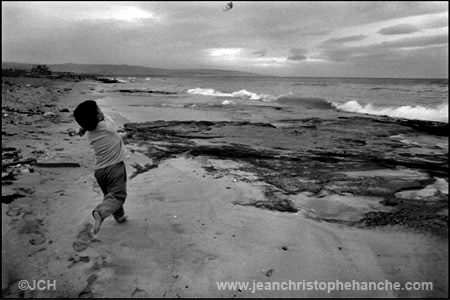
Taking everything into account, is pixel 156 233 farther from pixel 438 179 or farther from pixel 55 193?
pixel 438 179

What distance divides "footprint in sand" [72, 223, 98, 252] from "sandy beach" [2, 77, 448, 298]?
2 centimetres

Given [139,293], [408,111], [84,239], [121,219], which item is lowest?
[139,293]

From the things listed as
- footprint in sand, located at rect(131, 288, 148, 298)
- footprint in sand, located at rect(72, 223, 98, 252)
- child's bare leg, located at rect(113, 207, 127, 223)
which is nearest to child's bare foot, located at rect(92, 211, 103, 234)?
footprint in sand, located at rect(72, 223, 98, 252)

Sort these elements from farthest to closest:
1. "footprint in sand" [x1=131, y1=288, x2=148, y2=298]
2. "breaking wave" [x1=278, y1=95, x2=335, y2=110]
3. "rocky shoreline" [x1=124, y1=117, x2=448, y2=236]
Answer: "breaking wave" [x1=278, y1=95, x2=335, y2=110]
"rocky shoreline" [x1=124, y1=117, x2=448, y2=236]
"footprint in sand" [x1=131, y1=288, x2=148, y2=298]

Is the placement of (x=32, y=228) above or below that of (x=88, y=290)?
above

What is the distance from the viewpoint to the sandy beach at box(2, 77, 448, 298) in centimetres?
261

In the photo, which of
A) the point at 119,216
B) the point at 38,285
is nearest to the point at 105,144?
the point at 119,216

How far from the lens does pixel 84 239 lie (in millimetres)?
3166

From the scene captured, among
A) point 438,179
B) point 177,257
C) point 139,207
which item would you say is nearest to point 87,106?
point 139,207

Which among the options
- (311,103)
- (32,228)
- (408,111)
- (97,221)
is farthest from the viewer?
(311,103)

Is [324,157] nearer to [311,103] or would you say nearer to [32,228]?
[32,228]

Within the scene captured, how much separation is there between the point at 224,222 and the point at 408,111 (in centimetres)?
1804

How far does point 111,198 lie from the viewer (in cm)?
339

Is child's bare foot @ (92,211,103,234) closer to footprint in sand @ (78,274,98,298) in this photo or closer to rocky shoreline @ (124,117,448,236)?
footprint in sand @ (78,274,98,298)
